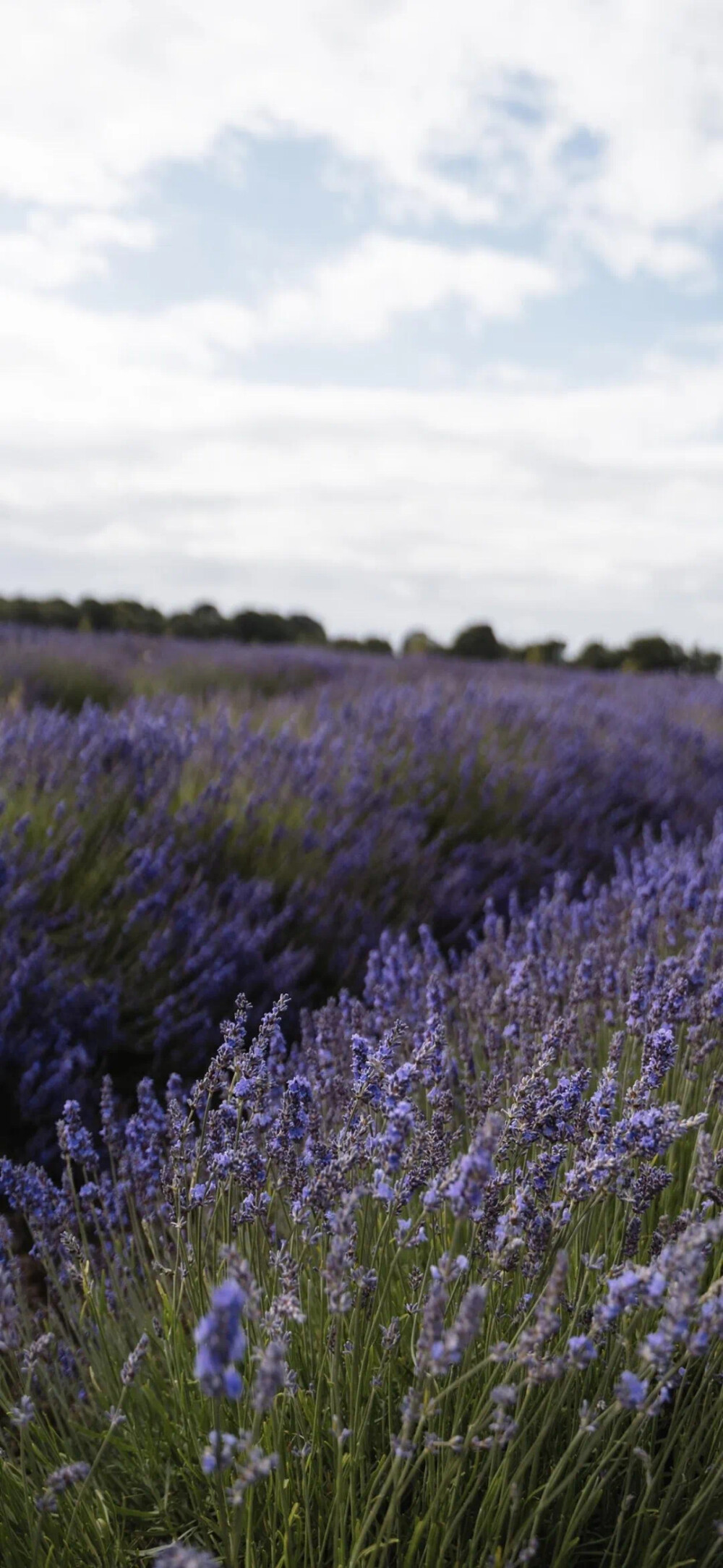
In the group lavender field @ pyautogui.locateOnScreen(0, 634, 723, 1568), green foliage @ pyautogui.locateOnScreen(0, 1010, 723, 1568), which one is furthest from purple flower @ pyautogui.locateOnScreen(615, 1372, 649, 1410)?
green foliage @ pyautogui.locateOnScreen(0, 1010, 723, 1568)

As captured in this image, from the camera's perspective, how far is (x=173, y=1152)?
171 cm

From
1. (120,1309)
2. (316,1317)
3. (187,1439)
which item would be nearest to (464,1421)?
(316,1317)

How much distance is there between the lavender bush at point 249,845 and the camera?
10.2ft

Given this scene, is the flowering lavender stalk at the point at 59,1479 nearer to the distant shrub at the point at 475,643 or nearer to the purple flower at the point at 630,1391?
the purple flower at the point at 630,1391

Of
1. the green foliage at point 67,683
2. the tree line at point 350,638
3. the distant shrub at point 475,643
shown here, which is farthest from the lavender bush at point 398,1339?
the distant shrub at point 475,643

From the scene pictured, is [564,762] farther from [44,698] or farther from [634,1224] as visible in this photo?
[634,1224]

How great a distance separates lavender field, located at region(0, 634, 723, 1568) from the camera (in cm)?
131

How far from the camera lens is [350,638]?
1981 cm

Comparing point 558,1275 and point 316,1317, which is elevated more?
point 558,1275

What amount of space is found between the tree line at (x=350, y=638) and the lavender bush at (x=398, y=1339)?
16.4 metres

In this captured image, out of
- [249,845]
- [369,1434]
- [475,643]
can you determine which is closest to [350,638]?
[475,643]

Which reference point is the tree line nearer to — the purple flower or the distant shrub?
the distant shrub

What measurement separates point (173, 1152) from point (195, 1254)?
0.14 metres

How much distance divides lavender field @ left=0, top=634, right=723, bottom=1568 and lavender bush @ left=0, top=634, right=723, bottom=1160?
0.06 ft
